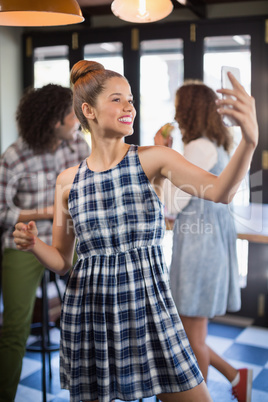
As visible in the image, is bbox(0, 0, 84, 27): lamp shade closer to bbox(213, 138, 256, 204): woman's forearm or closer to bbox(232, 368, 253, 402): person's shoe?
bbox(213, 138, 256, 204): woman's forearm

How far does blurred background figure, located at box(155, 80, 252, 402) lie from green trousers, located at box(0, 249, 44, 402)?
0.66 metres

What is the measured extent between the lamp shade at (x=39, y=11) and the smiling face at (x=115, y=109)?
392mm

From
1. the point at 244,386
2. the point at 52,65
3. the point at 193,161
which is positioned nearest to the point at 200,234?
the point at 193,161

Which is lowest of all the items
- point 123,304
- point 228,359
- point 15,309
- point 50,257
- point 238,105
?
point 228,359

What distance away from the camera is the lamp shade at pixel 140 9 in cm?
178

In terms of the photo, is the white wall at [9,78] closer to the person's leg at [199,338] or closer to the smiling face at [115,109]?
the person's leg at [199,338]

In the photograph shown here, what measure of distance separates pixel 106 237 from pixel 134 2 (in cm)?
91

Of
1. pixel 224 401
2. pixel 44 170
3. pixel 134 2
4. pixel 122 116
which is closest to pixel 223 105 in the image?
pixel 122 116

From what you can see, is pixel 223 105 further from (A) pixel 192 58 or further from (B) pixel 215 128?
(A) pixel 192 58

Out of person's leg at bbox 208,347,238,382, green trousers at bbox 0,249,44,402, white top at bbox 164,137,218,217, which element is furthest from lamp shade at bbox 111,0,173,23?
person's leg at bbox 208,347,238,382

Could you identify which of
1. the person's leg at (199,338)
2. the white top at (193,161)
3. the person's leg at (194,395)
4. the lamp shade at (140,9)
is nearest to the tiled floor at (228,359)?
the person's leg at (199,338)

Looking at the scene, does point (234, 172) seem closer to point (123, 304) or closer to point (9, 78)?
point (123, 304)

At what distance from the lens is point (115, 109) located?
1.39m

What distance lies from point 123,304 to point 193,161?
0.93m
